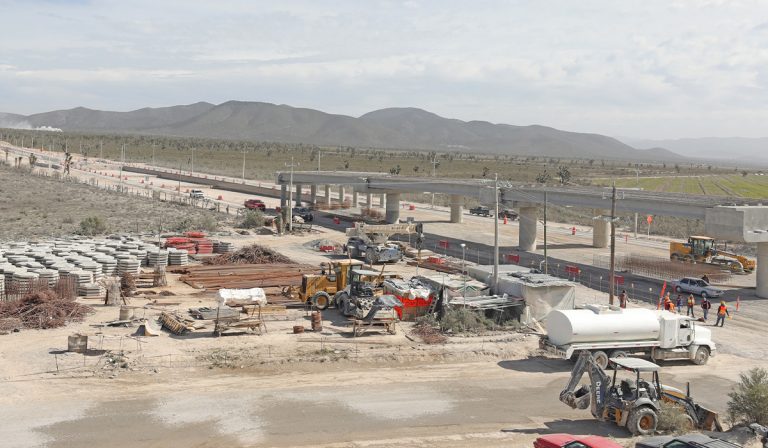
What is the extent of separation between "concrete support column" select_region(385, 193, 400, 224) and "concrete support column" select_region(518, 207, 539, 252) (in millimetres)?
20725

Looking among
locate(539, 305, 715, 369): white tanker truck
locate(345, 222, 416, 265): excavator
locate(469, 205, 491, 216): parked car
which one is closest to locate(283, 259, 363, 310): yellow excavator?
locate(539, 305, 715, 369): white tanker truck

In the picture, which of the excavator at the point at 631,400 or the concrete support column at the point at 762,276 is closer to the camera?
the excavator at the point at 631,400

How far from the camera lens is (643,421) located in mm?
21594

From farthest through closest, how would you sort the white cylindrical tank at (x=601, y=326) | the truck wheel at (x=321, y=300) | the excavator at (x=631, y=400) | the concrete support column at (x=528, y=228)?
the concrete support column at (x=528, y=228) → the truck wheel at (x=321, y=300) → the white cylindrical tank at (x=601, y=326) → the excavator at (x=631, y=400)

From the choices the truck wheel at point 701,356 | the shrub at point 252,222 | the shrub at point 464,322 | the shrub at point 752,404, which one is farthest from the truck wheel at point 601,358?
the shrub at point 252,222

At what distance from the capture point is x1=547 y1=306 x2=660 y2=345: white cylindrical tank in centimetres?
2831

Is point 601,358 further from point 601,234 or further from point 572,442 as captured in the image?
point 601,234

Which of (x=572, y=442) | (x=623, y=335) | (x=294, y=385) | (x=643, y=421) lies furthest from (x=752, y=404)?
(x=294, y=385)

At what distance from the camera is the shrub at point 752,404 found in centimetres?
2203

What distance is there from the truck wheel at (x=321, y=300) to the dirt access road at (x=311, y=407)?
28.0 feet

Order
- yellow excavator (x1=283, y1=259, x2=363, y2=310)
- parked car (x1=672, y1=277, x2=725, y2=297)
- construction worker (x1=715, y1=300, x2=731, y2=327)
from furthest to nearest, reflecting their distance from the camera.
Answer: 1. parked car (x1=672, y1=277, x2=725, y2=297)
2. yellow excavator (x1=283, y1=259, x2=363, y2=310)
3. construction worker (x1=715, y1=300, x2=731, y2=327)

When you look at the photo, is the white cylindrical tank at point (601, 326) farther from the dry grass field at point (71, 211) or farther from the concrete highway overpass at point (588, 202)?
the dry grass field at point (71, 211)

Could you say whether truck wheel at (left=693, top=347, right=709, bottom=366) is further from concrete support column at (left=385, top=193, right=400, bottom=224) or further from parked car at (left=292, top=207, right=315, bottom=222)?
parked car at (left=292, top=207, right=315, bottom=222)

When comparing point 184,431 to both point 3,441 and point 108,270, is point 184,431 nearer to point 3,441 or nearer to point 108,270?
point 3,441
